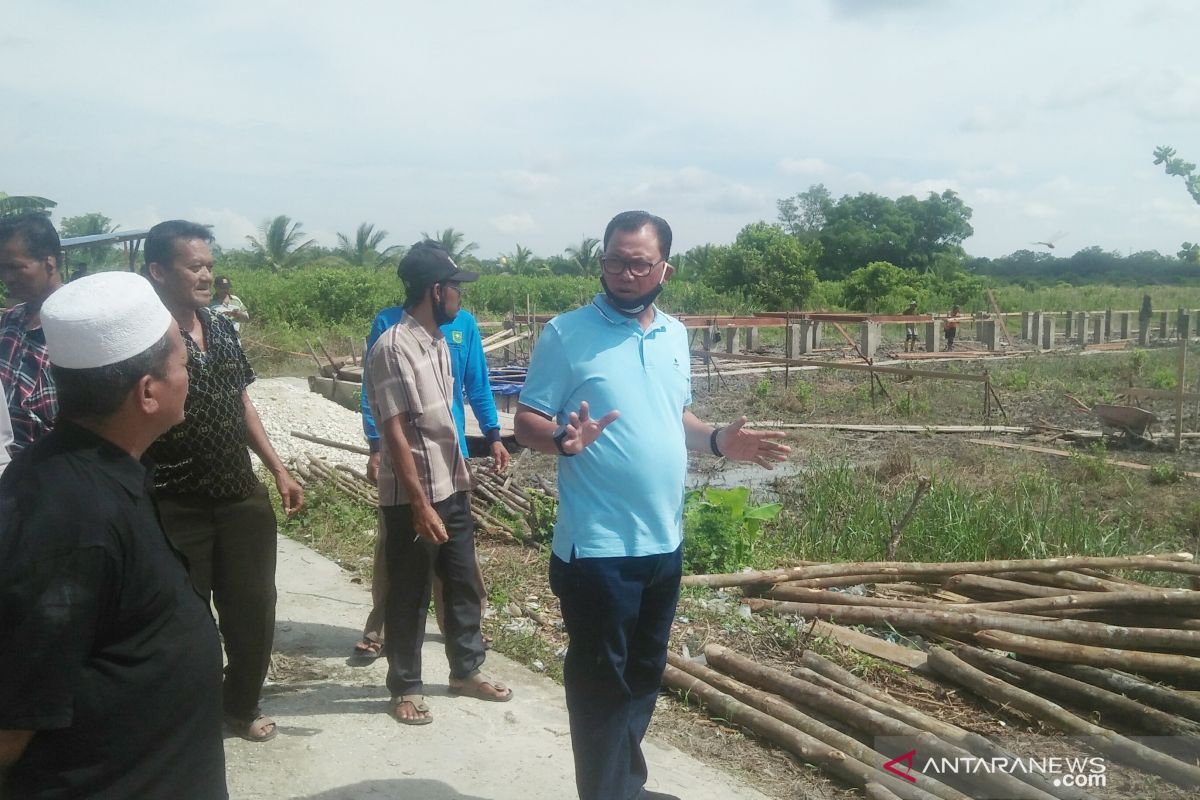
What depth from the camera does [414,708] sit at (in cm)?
389

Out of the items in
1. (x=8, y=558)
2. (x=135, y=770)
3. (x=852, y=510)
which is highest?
(x=8, y=558)

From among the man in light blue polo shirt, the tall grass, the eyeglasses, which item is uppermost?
the eyeglasses

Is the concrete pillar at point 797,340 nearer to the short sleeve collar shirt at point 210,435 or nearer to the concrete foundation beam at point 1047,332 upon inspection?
the concrete foundation beam at point 1047,332

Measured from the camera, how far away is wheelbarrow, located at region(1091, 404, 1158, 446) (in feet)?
43.6

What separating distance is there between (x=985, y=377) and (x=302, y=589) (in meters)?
11.6

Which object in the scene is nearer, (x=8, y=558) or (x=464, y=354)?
(x=8, y=558)

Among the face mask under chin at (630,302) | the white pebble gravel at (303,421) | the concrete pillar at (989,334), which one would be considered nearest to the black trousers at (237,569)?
the face mask under chin at (630,302)

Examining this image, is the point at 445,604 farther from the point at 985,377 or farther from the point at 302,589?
the point at 985,377

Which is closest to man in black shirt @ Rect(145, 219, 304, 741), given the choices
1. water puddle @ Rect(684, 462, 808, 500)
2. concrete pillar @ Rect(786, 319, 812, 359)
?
water puddle @ Rect(684, 462, 808, 500)

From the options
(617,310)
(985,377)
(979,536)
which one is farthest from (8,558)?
(985,377)

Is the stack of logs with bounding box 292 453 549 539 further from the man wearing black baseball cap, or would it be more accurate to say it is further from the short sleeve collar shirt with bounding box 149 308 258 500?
the short sleeve collar shirt with bounding box 149 308 258 500

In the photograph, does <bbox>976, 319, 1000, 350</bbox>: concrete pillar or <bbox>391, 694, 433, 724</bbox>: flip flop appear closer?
<bbox>391, 694, 433, 724</bbox>: flip flop

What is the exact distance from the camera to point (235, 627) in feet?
11.7

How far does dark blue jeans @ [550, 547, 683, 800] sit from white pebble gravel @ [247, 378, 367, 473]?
7506 millimetres
